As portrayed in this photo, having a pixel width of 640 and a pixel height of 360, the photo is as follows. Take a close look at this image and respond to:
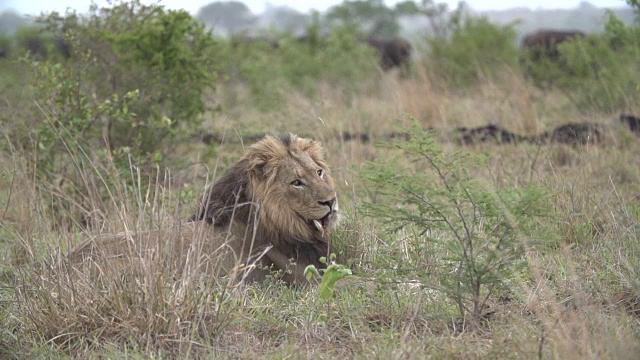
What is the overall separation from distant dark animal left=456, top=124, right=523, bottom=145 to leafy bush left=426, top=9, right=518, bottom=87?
4.55m

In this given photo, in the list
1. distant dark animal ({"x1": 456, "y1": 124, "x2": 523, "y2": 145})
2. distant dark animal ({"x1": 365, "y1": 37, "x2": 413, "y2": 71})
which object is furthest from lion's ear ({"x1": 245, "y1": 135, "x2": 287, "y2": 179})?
distant dark animal ({"x1": 365, "y1": 37, "x2": 413, "y2": 71})

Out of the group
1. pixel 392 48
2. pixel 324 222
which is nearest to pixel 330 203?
pixel 324 222

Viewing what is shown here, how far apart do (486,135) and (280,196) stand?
436 centimetres

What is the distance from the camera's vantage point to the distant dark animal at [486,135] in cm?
864

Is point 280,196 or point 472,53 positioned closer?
point 280,196

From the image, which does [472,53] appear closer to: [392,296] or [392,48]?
[392,48]

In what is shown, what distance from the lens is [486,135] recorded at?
903cm

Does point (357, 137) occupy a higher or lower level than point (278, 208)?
lower

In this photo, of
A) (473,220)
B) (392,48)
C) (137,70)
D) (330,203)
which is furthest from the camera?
(392,48)

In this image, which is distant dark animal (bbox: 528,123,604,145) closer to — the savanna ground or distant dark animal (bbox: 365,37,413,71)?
the savanna ground

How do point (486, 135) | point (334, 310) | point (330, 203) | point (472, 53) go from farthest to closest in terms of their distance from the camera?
point (472, 53) < point (486, 135) < point (330, 203) < point (334, 310)

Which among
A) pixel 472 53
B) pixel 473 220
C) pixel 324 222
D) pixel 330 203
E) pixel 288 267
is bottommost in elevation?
pixel 472 53

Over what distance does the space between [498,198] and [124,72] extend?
4.45 m

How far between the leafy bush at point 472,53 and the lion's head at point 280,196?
29.2ft
